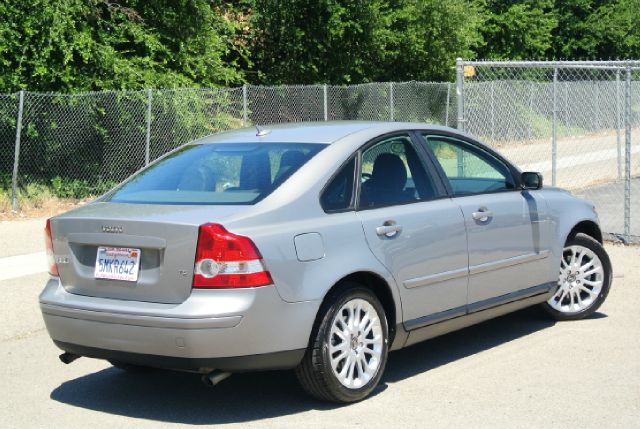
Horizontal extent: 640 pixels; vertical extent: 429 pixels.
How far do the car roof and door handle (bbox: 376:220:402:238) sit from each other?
0.61 metres

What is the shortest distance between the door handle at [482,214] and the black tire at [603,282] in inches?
48.2

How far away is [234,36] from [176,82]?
564 centimetres

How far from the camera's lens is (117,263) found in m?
5.60

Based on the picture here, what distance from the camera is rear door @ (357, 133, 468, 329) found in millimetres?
6121

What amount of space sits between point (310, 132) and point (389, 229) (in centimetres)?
86

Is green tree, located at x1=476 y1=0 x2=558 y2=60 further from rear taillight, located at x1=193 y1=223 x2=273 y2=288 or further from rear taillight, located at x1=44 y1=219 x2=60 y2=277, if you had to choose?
rear taillight, located at x1=193 y1=223 x2=273 y2=288

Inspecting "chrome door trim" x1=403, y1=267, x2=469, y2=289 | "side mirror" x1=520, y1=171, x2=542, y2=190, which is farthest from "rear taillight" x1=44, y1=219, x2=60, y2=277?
"side mirror" x1=520, y1=171, x2=542, y2=190

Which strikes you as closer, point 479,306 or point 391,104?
point 479,306

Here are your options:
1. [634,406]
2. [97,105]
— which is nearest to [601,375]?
[634,406]

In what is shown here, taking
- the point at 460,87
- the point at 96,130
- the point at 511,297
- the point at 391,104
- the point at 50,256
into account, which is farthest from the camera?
the point at 391,104

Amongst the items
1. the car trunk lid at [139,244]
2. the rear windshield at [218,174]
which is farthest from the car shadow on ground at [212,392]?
the rear windshield at [218,174]

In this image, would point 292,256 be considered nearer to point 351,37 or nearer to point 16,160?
point 16,160

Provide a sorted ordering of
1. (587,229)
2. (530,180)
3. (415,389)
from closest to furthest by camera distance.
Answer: (415,389) → (530,180) → (587,229)

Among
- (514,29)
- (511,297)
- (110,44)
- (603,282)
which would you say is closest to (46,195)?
(110,44)
